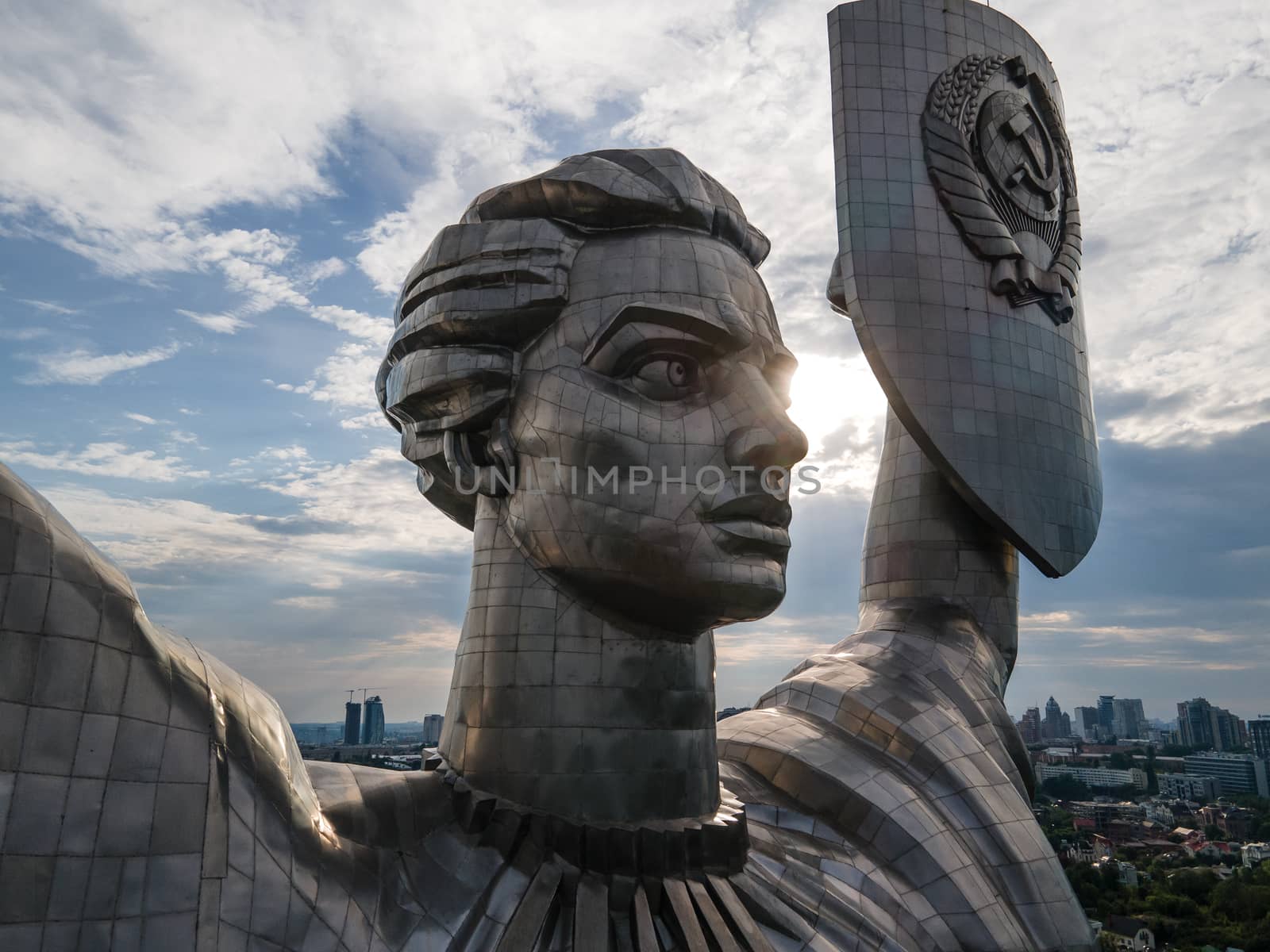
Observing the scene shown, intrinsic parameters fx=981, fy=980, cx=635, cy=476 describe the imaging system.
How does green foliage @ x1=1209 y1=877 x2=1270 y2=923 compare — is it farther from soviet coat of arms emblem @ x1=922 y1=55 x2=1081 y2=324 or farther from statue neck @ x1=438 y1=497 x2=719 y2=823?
statue neck @ x1=438 y1=497 x2=719 y2=823

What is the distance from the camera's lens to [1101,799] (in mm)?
75625

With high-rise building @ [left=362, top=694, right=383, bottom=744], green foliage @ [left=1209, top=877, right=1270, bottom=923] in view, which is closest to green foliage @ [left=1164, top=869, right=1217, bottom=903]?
green foliage @ [left=1209, top=877, right=1270, bottom=923]

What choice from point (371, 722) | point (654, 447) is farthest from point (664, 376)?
point (371, 722)

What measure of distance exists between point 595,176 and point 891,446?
706 cm

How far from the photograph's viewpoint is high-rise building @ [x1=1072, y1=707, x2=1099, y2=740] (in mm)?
146625

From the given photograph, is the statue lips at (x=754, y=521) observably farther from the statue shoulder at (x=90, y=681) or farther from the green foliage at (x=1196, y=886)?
the green foliage at (x=1196, y=886)

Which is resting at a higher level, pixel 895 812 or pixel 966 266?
pixel 966 266

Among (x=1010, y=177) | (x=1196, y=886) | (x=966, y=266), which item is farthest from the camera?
(x=1196, y=886)

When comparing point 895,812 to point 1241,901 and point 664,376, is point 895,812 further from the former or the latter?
point 1241,901

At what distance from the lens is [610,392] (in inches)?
256

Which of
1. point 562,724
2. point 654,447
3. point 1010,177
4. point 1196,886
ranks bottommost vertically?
point 1196,886

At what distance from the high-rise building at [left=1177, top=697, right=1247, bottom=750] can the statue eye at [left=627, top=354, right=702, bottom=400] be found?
120 metres

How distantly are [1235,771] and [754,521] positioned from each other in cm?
9513

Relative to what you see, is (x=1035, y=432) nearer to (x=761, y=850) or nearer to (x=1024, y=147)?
(x=1024, y=147)
